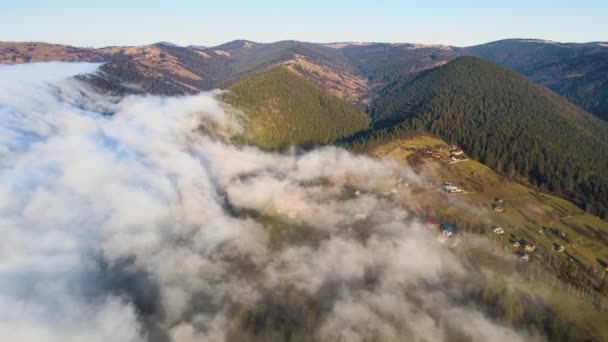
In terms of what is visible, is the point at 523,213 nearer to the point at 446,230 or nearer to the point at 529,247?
the point at 529,247

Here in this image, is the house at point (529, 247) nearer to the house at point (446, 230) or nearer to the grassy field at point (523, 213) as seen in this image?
the grassy field at point (523, 213)

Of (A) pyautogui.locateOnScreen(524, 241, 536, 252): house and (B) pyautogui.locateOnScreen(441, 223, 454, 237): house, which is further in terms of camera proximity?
(B) pyautogui.locateOnScreen(441, 223, 454, 237): house

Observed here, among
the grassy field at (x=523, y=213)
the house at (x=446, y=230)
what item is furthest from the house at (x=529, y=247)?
the house at (x=446, y=230)

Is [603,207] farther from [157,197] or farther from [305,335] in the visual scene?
[157,197]

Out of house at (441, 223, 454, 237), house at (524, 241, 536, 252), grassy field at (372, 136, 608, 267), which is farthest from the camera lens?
house at (441, 223, 454, 237)

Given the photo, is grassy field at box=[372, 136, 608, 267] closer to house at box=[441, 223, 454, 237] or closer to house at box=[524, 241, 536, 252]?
house at box=[524, 241, 536, 252]

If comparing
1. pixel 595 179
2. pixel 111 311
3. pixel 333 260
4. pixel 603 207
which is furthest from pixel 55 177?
pixel 595 179

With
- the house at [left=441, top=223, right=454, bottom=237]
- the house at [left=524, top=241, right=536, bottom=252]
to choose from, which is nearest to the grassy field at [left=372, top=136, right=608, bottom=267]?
the house at [left=524, top=241, right=536, bottom=252]

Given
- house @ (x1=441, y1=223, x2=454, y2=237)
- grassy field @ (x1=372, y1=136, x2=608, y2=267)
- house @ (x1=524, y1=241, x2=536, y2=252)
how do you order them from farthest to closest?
house @ (x1=441, y1=223, x2=454, y2=237), grassy field @ (x1=372, y1=136, x2=608, y2=267), house @ (x1=524, y1=241, x2=536, y2=252)
